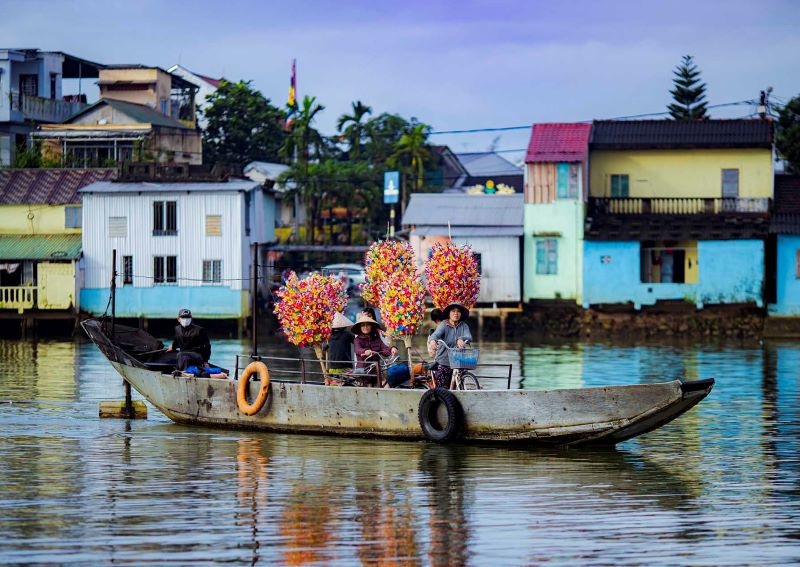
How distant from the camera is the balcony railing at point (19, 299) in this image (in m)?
44.2

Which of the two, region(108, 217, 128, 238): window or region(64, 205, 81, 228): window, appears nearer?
region(108, 217, 128, 238): window

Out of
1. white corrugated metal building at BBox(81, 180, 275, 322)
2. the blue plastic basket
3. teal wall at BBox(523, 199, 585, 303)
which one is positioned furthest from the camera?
teal wall at BBox(523, 199, 585, 303)

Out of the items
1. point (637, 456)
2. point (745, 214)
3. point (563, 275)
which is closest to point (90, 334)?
point (637, 456)

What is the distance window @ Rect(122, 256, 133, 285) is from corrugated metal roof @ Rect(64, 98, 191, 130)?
9.77 meters

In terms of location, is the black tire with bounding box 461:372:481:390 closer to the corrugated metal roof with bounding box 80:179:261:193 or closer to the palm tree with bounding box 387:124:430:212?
the corrugated metal roof with bounding box 80:179:261:193

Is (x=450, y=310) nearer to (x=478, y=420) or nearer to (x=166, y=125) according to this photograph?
(x=478, y=420)

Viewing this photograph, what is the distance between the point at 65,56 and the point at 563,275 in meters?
24.3

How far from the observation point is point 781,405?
24.2m

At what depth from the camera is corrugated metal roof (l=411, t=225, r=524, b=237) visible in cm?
4569

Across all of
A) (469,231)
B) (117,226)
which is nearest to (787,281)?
(469,231)

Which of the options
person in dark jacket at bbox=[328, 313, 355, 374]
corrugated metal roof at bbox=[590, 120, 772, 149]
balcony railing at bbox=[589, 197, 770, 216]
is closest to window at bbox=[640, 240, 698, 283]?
balcony railing at bbox=[589, 197, 770, 216]

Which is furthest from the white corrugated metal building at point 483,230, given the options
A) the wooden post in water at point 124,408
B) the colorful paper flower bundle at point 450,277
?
the colorful paper flower bundle at point 450,277

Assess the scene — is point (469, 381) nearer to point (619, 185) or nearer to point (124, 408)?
point (124, 408)

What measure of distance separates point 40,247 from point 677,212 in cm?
2174
